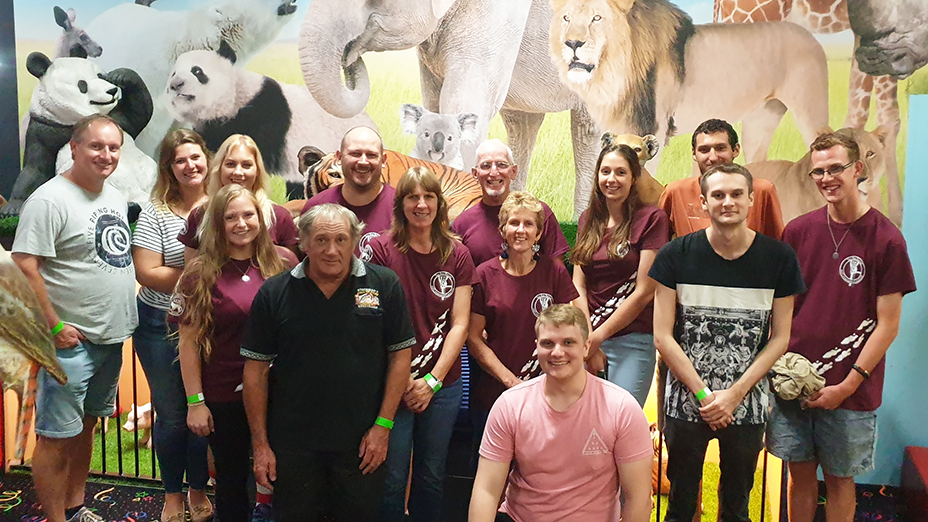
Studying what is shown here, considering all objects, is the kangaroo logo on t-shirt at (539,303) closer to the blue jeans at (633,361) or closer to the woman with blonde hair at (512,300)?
the woman with blonde hair at (512,300)

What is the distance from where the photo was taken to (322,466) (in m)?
2.12

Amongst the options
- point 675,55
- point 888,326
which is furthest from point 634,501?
point 675,55

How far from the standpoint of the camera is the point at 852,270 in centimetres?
231

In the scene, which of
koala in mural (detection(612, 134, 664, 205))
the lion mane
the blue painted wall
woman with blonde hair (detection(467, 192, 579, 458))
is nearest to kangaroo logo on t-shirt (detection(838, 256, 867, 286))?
koala in mural (detection(612, 134, 664, 205))

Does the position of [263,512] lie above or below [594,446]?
below

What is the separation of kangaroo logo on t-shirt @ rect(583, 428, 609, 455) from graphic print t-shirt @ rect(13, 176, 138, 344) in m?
1.83

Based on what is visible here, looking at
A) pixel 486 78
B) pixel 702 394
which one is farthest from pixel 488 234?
pixel 486 78

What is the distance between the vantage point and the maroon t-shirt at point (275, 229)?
2.36m

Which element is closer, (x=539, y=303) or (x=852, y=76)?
(x=539, y=303)

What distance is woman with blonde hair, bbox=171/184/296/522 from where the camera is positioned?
2.18 metres

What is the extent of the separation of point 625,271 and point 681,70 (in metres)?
1.94

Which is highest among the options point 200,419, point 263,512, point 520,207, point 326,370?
point 520,207

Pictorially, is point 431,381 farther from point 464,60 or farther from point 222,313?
point 464,60

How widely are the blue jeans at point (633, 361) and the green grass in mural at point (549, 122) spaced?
164 centimetres
